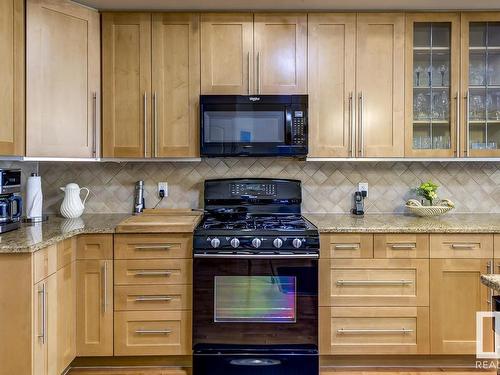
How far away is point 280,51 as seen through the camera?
253 centimetres

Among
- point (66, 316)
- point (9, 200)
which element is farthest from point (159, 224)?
point (9, 200)

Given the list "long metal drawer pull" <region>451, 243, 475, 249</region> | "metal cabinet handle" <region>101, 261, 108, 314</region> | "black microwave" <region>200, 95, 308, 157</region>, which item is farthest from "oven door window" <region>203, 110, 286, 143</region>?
"long metal drawer pull" <region>451, 243, 475, 249</region>

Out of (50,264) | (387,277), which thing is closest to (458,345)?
(387,277)

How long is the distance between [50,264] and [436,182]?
2.65 metres

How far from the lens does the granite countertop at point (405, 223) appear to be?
88.6 inches

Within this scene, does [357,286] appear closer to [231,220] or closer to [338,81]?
[231,220]

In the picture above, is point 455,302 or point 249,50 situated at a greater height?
point 249,50

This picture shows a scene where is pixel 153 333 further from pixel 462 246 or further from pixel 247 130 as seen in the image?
pixel 462 246

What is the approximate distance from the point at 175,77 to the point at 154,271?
4.19ft

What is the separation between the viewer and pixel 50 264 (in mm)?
1896

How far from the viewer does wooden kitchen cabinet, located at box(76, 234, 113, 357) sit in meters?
2.22

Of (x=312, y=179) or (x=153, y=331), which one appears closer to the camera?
(x=153, y=331)

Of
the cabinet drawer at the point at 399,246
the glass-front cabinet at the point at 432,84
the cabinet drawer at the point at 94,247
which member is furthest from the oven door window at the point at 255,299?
the glass-front cabinet at the point at 432,84

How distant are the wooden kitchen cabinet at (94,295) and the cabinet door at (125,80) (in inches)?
25.5
